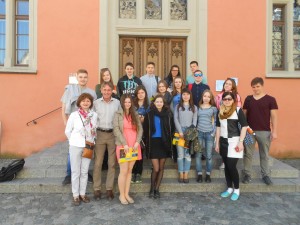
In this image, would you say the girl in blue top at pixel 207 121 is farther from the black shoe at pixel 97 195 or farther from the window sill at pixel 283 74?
the window sill at pixel 283 74

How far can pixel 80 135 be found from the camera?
3934 mm

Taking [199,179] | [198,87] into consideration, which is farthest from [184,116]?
[199,179]

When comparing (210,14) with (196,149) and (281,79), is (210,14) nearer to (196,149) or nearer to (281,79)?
(281,79)

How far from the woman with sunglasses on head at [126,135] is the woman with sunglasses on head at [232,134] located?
1378 millimetres

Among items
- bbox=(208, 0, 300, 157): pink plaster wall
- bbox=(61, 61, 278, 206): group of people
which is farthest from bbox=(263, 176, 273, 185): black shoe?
bbox=(208, 0, 300, 157): pink plaster wall

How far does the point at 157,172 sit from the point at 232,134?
1.37 metres

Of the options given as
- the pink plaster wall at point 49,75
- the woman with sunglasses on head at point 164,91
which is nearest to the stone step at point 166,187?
the woman with sunglasses on head at point 164,91

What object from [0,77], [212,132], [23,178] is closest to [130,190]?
[212,132]

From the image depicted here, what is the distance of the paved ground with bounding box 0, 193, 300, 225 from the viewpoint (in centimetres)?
356

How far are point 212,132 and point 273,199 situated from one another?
1497 mm

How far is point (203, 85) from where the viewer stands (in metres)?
4.96

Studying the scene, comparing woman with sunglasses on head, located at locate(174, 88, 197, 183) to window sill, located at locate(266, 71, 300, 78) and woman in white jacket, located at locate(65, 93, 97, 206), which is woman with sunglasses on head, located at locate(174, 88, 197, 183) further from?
window sill, located at locate(266, 71, 300, 78)

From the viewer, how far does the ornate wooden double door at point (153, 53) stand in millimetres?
7062

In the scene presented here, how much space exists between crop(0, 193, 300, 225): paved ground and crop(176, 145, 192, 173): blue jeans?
45cm
